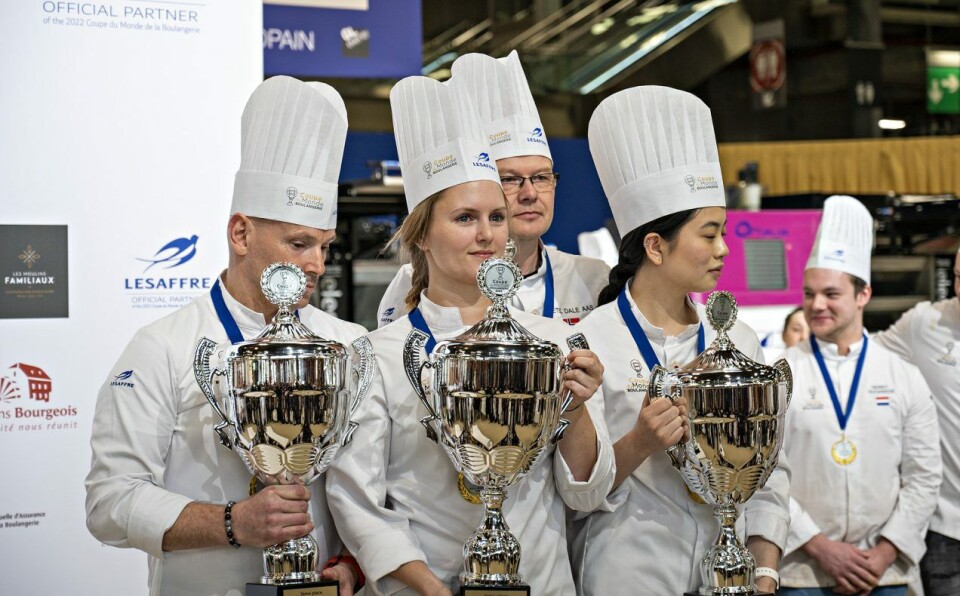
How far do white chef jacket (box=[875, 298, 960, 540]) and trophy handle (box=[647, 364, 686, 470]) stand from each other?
2001 mm

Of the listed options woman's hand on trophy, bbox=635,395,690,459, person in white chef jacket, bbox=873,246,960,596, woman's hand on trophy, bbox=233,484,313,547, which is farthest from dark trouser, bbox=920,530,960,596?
woman's hand on trophy, bbox=233,484,313,547

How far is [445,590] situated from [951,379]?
253cm

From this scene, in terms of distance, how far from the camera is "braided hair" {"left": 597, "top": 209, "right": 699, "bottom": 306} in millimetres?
2283

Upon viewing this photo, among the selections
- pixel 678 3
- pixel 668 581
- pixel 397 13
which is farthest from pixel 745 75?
pixel 668 581

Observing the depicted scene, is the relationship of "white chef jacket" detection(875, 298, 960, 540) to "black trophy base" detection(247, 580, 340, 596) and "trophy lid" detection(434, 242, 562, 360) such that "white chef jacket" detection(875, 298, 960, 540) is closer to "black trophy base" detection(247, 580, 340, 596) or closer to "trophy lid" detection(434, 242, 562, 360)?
"trophy lid" detection(434, 242, 562, 360)

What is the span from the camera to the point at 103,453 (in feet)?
6.33

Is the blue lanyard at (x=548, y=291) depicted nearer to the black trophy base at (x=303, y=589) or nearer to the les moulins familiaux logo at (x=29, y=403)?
the black trophy base at (x=303, y=589)

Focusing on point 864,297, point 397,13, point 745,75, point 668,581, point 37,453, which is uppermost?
point 745,75

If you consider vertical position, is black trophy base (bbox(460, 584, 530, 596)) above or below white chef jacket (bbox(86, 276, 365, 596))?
below

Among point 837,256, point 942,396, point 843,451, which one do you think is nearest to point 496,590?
point 843,451

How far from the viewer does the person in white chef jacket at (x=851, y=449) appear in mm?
3268

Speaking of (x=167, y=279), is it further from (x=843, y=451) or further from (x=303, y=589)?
(x=843, y=451)

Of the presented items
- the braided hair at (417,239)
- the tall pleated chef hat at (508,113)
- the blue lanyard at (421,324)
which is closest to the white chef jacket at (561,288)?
the tall pleated chef hat at (508,113)

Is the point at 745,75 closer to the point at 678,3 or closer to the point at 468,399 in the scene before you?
the point at 678,3
